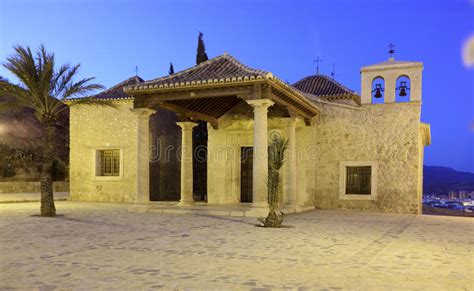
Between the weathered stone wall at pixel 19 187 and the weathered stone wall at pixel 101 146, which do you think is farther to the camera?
the weathered stone wall at pixel 19 187

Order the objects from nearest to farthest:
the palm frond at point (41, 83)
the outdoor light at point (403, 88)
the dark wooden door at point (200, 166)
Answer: the palm frond at point (41, 83) < the outdoor light at point (403, 88) < the dark wooden door at point (200, 166)

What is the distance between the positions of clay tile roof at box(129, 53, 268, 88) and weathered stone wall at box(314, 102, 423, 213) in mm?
4638

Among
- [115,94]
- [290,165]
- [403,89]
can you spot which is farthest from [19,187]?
[403,89]

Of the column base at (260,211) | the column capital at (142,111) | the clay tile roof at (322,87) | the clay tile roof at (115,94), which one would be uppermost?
the clay tile roof at (322,87)

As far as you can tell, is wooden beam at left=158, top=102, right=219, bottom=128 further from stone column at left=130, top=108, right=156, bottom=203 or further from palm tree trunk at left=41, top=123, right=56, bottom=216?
palm tree trunk at left=41, top=123, right=56, bottom=216

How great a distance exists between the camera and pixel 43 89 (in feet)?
38.2

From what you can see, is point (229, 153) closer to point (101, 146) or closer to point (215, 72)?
point (215, 72)

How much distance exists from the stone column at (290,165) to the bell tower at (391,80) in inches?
119

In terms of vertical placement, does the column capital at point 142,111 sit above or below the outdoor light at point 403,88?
below

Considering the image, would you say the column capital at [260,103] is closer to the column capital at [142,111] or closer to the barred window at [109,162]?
the column capital at [142,111]

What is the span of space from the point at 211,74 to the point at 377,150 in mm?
6741

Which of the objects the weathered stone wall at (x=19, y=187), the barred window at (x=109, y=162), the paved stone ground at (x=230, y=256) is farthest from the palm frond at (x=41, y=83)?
the weathered stone wall at (x=19, y=187)

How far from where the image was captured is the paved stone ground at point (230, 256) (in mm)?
4629

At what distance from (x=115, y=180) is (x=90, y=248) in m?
12.1
